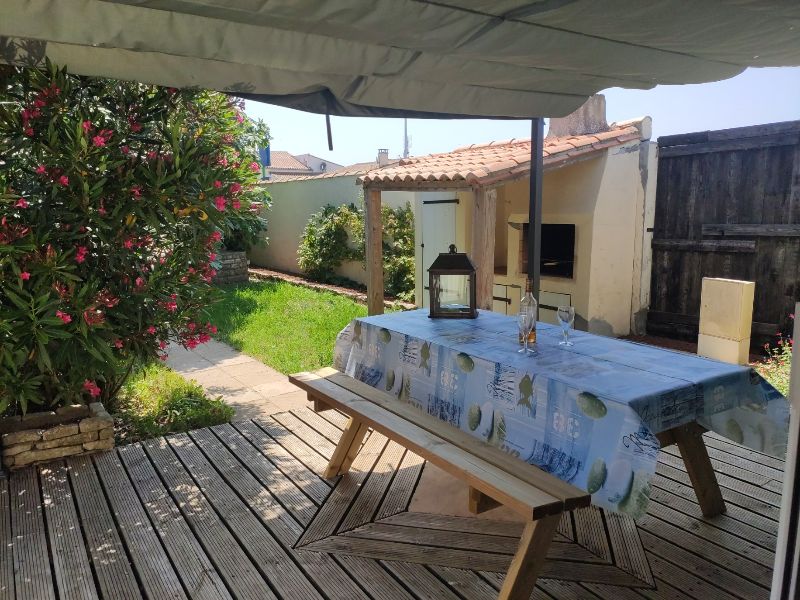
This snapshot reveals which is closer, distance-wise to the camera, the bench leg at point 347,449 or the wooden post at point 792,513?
the wooden post at point 792,513

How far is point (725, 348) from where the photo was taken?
5492 millimetres

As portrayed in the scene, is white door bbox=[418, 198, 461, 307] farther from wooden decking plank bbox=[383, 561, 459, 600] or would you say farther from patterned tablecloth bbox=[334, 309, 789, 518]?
wooden decking plank bbox=[383, 561, 459, 600]

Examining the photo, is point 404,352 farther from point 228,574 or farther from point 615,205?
point 615,205

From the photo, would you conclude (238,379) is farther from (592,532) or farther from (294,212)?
(294,212)

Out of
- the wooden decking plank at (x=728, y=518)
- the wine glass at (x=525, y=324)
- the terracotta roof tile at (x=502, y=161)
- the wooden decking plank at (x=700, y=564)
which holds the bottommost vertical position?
the wooden decking plank at (x=700, y=564)

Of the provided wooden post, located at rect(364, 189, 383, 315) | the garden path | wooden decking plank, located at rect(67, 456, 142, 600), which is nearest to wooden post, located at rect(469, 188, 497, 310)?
wooden post, located at rect(364, 189, 383, 315)

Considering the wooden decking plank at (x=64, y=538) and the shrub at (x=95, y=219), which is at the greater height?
the shrub at (x=95, y=219)

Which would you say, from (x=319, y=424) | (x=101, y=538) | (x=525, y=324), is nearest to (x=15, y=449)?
(x=101, y=538)

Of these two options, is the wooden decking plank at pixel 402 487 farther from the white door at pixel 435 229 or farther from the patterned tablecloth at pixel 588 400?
the white door at pixel 435 229

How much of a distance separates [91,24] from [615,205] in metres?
5.48

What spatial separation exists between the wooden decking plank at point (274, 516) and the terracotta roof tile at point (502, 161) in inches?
119

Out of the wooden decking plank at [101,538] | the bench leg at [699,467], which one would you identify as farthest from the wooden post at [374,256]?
the bench leg at [699,467]

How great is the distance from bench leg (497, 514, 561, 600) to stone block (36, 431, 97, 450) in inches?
104

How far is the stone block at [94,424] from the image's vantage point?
3461 millimetres
